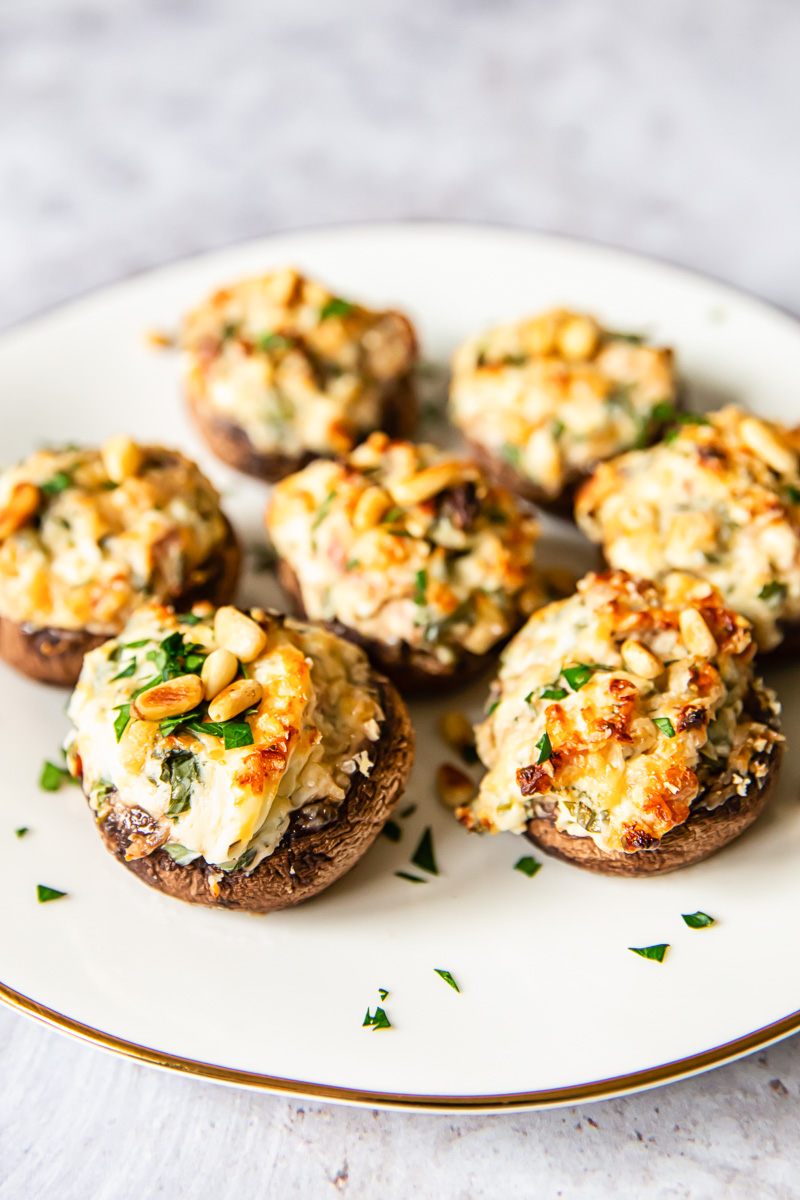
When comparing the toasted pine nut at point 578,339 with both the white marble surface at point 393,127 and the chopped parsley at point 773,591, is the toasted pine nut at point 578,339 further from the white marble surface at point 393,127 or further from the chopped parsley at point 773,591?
the white marble surface at point 393,127

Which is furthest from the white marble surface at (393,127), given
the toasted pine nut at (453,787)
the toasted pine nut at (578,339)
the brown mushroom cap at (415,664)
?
the toasted pine nut at (453,787)

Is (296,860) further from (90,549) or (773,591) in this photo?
(773,591)

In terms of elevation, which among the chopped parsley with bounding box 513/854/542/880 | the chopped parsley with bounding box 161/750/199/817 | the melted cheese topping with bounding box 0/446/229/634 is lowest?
the chopped parsley with bounding box 513/854/542/880

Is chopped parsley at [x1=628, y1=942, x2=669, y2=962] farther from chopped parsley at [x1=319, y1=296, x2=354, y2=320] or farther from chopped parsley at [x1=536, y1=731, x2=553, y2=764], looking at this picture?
chopped parsley at [x1=319, y1=296, x2=354, y2=320]

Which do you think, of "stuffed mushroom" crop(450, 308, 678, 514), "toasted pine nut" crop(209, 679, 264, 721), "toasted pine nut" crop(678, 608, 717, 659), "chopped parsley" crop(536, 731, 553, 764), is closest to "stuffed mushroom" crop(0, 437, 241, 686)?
"toasted pine nut" crop(209, 679, 264, 721)

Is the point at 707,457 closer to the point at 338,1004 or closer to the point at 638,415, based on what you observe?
the point at 638,415

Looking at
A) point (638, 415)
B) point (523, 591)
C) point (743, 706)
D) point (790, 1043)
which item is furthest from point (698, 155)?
point (790, 1043)
